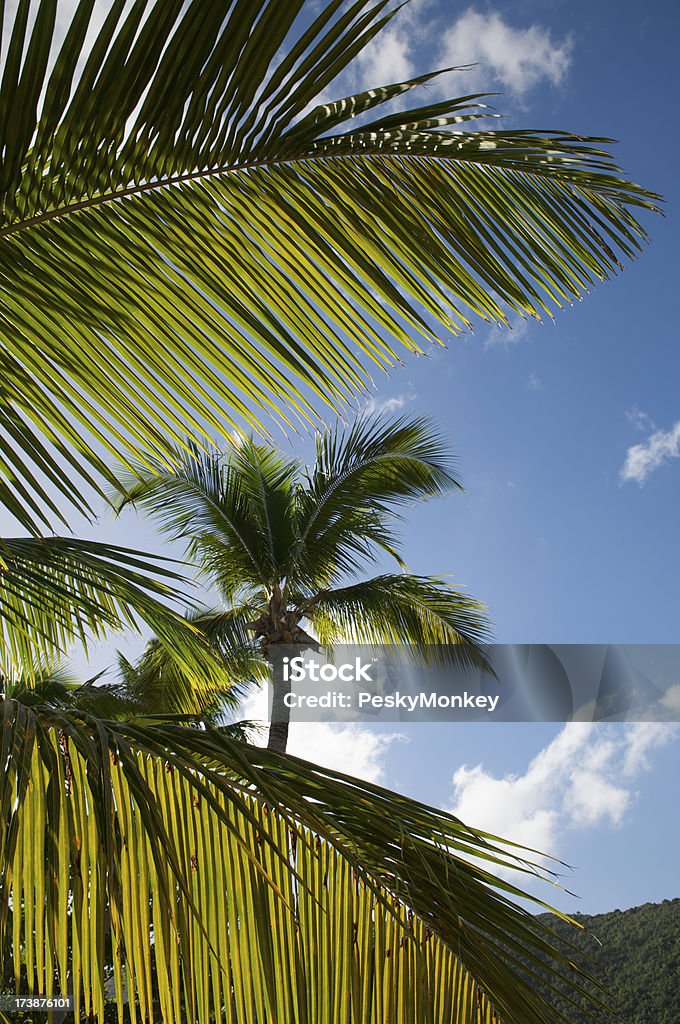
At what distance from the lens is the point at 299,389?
1.24 metres

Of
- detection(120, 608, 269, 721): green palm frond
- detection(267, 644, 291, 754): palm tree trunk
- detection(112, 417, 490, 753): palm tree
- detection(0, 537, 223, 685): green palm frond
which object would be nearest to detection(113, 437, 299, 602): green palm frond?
detection(112, 417, 490, 753): palm tree

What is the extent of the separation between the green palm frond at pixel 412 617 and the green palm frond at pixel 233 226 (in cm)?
1073

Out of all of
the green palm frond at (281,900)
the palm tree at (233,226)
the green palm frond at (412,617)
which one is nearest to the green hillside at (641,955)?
the green palm frond at (412,617)

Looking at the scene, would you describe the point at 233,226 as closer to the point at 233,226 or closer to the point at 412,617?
the point at 233,226

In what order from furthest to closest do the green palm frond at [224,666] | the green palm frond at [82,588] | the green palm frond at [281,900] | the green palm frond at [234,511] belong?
the green palm frond at [234,511] < the green palm frond at [224,666] < the green palm frond at [82,588] < the green palm frond at [281,900]

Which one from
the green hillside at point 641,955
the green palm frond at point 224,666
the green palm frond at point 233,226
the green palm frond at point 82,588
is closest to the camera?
the green palm frond at point 233,226

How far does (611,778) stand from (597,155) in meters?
39.8

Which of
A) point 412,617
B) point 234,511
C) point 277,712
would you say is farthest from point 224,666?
point 412,617

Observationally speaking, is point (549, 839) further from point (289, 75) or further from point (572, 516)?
point (289, 75)

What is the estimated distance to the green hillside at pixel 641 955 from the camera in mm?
21266

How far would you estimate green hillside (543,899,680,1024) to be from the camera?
2127 cm

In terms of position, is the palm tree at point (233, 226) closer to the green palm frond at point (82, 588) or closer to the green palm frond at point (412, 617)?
the green palm frond at point (82, 588)

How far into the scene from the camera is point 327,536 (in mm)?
12297

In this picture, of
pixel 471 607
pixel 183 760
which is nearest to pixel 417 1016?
pixel 183 760
